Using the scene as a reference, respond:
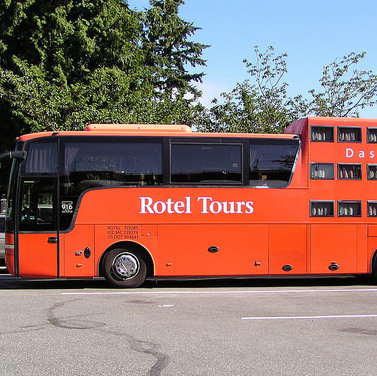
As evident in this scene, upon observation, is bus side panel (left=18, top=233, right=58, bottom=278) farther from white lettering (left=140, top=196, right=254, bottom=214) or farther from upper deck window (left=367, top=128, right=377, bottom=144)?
upper deck window (left=367, top=128, right=377, bottom=144)

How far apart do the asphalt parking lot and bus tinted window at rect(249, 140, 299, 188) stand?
2.37 metres

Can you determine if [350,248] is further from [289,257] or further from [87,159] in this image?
[87,159]

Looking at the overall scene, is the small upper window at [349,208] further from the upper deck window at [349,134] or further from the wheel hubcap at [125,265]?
the wheel hubcap at [125,265]

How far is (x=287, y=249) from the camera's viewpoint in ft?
36.5

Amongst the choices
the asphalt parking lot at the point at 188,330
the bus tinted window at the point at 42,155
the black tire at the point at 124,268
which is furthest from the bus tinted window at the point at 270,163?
the bus tinted window at the point at 42,155

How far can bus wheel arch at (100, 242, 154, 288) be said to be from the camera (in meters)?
10.7

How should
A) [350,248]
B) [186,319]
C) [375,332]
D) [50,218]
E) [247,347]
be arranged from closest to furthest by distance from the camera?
1. [247,347]
2. [375,332]
3. [186,319]
4. [50,218]
5. [350,248]

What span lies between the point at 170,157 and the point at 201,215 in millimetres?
1429

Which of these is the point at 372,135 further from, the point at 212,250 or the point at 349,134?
the point at 212,250

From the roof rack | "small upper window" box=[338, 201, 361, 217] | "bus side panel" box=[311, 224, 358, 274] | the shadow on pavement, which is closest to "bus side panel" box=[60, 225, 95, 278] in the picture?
the shadow on pavement

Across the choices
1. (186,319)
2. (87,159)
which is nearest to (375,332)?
(186,319)

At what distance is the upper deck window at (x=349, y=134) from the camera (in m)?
11.4

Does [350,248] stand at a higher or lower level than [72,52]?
lower

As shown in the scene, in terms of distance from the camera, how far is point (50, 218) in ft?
34.8
